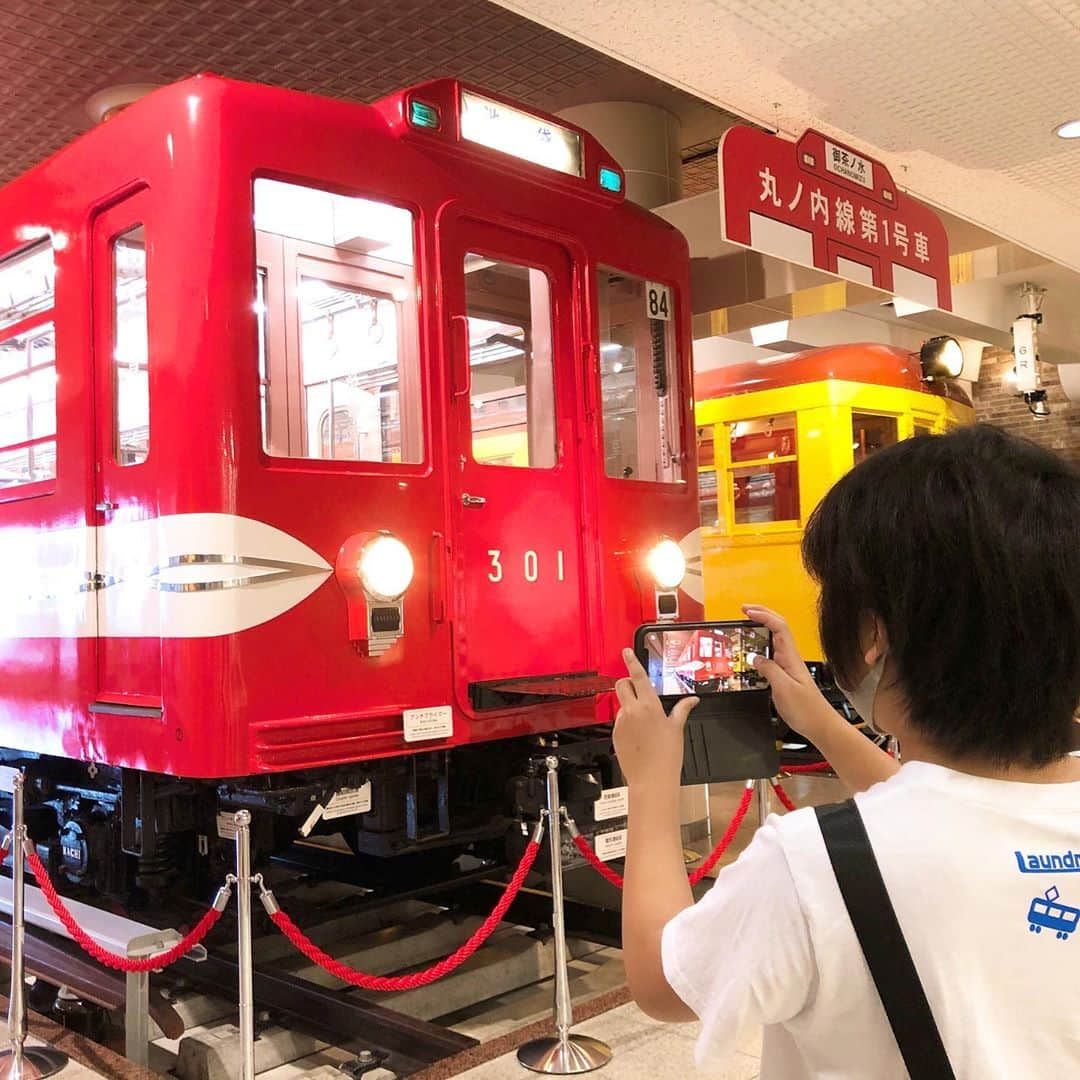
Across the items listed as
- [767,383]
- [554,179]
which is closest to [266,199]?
[554,179]

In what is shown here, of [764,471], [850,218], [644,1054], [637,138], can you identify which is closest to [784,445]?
[764,471]

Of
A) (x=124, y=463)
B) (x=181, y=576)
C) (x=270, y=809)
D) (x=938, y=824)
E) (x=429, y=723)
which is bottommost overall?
(x=270, y=809)

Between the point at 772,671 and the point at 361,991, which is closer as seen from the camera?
the point at 772,671

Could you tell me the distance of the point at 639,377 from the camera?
4.78 meters

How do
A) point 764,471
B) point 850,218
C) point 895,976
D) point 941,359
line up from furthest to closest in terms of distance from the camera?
point 941,359, point 764,471, point 850,218, point 895,976

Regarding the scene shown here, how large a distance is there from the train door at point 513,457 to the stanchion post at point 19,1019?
1.45 metres

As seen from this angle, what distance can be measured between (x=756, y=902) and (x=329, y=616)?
2600mm

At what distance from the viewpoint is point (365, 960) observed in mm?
4703

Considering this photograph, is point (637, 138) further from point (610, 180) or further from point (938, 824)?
point (938, 824)

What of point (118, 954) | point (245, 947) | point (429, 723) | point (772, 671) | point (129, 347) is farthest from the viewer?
point (129, 347)

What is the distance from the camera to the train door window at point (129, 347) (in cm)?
373

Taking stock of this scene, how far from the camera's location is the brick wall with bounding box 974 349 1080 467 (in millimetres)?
11945

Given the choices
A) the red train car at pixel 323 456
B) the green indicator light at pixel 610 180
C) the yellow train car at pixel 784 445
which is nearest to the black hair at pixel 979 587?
the red train car at pixel 323 456

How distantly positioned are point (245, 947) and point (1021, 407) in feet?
36.8
